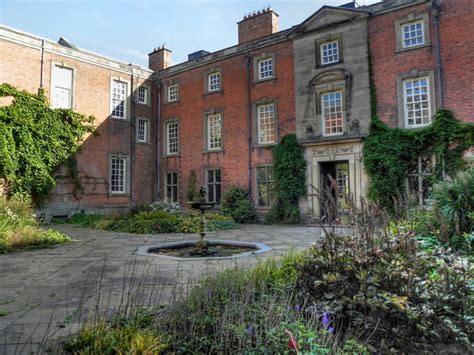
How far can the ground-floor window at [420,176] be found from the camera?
1211 centimetres

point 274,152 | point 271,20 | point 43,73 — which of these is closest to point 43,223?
point 43,73

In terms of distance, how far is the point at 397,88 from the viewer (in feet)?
42.4

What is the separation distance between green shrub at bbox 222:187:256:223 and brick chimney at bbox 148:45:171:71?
9844 mm

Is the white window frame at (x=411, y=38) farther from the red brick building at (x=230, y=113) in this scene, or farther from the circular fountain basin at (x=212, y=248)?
the circular fountain basin at (x=212, y=248)

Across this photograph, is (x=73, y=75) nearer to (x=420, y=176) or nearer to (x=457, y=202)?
(x=420, y=176)

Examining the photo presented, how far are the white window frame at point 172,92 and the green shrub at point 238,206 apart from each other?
6964 millimetres

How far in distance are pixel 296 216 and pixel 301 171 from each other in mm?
1891

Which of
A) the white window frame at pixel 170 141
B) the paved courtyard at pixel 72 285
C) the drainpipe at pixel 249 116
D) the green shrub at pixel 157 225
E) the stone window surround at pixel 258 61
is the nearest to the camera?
the paved courtyard at pixel 72 285

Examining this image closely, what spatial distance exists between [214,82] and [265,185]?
6.37m

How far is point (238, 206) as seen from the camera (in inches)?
631

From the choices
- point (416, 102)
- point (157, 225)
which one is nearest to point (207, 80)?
point (157, 225)

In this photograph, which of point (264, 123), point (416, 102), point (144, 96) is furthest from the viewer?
point (144, 96)

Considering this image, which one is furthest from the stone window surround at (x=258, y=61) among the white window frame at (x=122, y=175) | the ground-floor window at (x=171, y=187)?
the white window frame at (x=122, y=175)

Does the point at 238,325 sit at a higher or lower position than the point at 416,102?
lower
